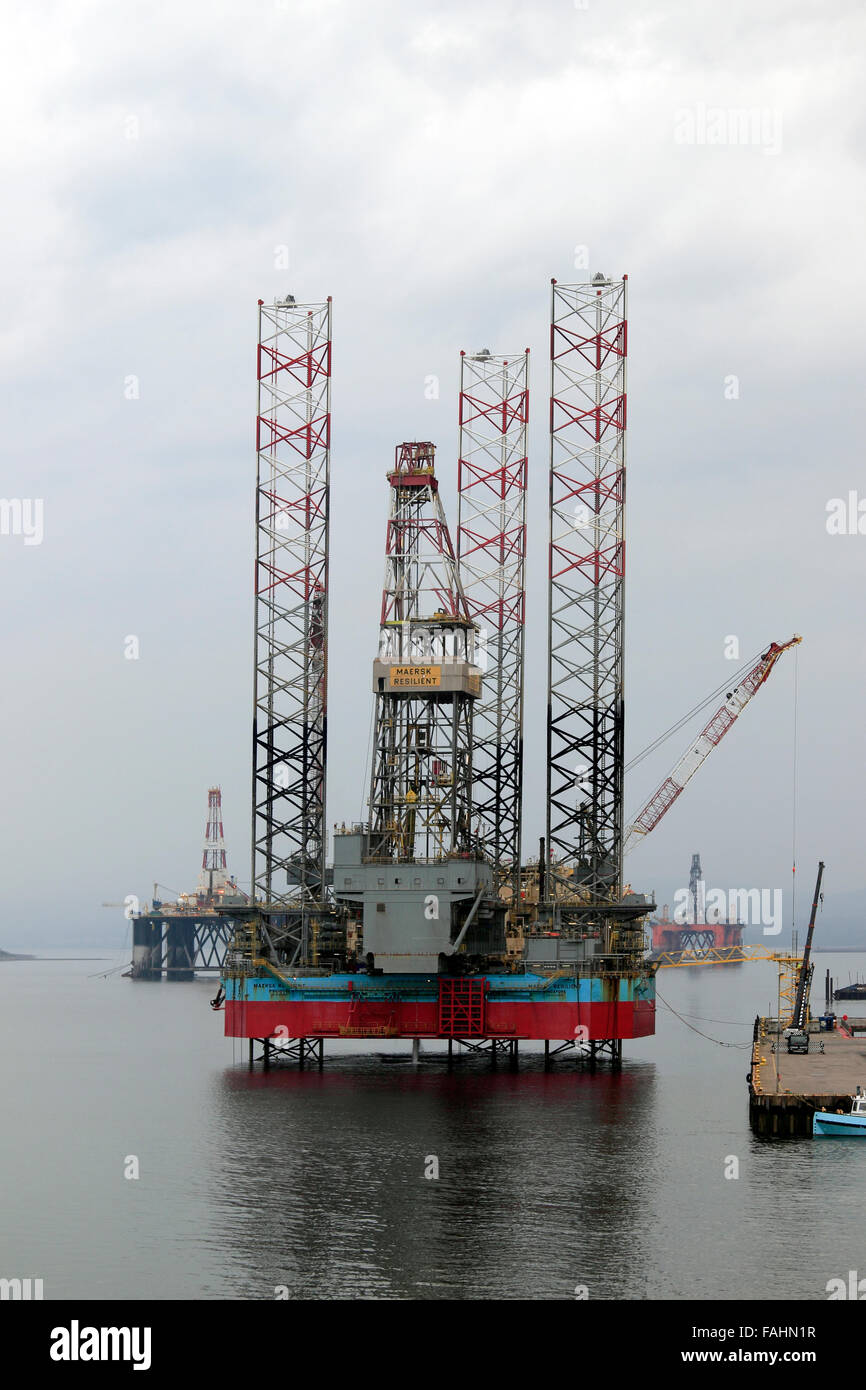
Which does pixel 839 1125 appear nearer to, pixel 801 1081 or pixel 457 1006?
pixel 801 1081

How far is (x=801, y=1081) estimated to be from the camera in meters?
73.4

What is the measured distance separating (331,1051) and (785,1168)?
5446 cm

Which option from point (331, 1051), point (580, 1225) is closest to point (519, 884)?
point (331, 1051)

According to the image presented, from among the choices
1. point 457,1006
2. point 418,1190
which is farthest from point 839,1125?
point 457,1006

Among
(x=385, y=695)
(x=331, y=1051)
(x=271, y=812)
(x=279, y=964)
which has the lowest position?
(x=331, y=1051)

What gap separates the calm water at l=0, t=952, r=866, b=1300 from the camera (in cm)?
4500

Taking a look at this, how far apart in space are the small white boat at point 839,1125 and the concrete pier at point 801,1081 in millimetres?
567

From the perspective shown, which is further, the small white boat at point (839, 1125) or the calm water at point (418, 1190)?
the small white boat at point (839, 1125)

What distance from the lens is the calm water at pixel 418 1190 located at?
45000 millimetres

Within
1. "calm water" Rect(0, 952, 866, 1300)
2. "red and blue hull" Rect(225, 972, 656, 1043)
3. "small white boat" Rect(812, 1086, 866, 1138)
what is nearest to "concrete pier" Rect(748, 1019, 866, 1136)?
"small white boat" Rect(812, 1086, 866, 1138)

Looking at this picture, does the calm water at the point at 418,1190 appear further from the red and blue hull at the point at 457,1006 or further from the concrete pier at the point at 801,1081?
the red and blue hull at the point at 457,1006

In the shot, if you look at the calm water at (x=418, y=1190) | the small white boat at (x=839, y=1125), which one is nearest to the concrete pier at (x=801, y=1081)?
the small white boat at (x=839, y=1125)
